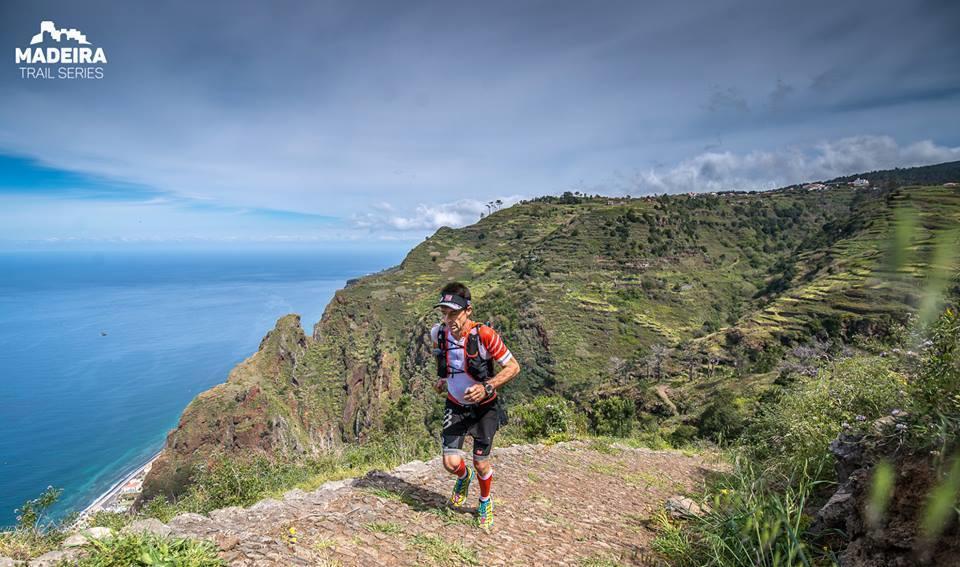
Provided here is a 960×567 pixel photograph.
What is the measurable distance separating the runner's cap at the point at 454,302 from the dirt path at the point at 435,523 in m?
2.18

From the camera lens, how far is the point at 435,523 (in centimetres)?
456

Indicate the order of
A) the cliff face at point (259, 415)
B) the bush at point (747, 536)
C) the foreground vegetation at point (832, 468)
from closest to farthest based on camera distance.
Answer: the foreground vegetation at point (832, 468) < the bush at point (747, 536) < the cliff face at point (259, 415)

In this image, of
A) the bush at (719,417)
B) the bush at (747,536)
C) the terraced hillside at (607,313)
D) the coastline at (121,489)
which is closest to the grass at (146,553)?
the bush at (747,536)

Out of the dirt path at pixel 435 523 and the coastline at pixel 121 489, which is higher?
the dirt path at pixel 435 523

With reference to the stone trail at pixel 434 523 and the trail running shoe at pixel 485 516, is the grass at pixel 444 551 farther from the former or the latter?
the trail running shoe at pixel 485 516

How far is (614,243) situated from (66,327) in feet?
629

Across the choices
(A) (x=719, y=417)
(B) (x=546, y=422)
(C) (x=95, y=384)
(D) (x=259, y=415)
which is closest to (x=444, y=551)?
(B) (x=546, y=422)

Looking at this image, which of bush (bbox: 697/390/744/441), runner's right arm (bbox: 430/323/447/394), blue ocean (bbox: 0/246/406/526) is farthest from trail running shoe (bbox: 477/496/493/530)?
blue ocean (bbox: 0/246/406/526)

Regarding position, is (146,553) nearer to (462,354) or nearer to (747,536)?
(462,354)

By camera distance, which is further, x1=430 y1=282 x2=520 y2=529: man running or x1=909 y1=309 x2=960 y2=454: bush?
x1=430 y1=282 x2=520 y2=529: man running

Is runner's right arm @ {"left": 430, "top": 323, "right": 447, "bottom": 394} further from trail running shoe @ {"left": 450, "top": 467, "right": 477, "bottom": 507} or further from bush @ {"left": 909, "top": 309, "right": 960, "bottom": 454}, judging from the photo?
bush @ {"left": 909, "top": 309, "right": 960, "bottom": 454}

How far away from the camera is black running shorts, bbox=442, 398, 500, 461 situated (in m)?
4.68

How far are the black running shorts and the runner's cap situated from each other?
41.2 inches

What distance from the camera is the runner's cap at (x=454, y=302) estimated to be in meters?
4.52
